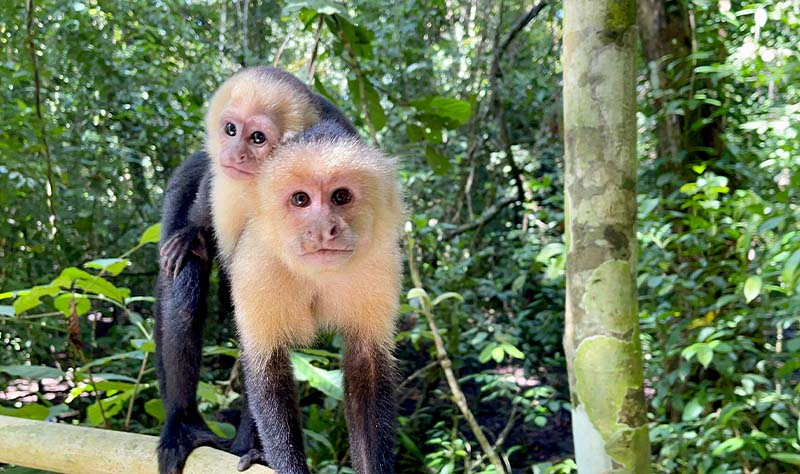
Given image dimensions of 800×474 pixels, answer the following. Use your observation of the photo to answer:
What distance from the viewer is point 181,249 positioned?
1896mm

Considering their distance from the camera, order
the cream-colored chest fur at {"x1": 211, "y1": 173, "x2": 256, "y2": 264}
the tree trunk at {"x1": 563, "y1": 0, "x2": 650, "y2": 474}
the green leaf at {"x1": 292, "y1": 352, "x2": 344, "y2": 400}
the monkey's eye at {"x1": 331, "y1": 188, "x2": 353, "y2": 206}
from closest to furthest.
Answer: the tree trunk at {"x1": 563, "y1": 0, "x2": 650, "y2": 474} < the monkey's eye at {"x1": 331, "y1": 188, "x2": 353, "y2": 206} < the cream-colored chest fur at {"x1": 211, "y1": 173, "x2": 256, "y2": 264} < the green leaf at {"x1": 292, "y1": 352, "x2": 344, "y2": 400}

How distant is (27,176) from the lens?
3297 mm

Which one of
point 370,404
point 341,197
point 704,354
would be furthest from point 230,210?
point 704,354

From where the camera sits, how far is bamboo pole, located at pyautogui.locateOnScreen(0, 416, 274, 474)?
1510 mm

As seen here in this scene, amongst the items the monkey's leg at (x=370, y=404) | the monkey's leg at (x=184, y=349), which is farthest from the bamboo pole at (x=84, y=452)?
the monkey's leg at (x=370, y=404)

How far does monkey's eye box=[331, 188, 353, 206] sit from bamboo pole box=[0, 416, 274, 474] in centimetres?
65

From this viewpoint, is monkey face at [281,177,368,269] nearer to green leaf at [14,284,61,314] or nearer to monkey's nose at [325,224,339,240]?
monkey's nose at [325,224,339,240]

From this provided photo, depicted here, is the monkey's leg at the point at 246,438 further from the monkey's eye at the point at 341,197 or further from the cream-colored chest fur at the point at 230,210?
the monkey's eye at the point at 341,197

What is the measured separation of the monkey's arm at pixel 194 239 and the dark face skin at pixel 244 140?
174 mm

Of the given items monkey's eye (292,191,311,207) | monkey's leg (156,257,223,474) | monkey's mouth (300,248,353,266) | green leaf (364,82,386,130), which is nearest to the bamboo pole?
monkey's leg (156,257,223,474)

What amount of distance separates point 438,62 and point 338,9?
313 cm

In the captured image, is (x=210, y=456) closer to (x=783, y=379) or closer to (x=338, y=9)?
(x=338, y=9)

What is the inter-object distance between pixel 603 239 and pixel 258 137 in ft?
3.59

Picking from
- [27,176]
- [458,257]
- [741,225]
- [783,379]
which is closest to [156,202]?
[27,176]
